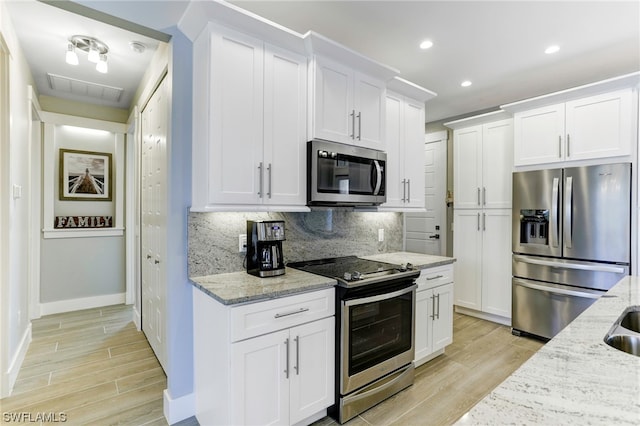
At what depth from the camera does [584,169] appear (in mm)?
3057

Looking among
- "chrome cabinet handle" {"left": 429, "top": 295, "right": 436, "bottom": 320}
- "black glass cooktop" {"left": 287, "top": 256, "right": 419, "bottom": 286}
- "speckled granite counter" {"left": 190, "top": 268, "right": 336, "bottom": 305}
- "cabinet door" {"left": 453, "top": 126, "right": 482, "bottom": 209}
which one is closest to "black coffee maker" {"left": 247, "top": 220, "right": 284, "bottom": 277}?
"speckled granite counter" {"left": 190, "top": 268, "right": 336, "bottom": 305}

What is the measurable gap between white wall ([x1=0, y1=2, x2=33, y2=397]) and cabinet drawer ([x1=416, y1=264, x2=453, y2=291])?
128 inches

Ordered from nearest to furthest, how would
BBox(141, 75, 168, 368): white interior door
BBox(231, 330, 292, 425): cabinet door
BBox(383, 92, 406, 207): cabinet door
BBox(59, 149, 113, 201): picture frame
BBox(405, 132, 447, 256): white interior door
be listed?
1. BBox(231, 330, 292, 425): cabinet door
2. BBox(141, 75, 168, 368): white interior door
3. BBox(383, 92, 406, 207): cabinet door
4. BBox(59, 149, 113, 201): picture frame
5. BBox(405, 132, 447, 256): white interior door

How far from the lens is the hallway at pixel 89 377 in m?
2.16

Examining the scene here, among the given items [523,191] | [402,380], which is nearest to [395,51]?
[523,191]

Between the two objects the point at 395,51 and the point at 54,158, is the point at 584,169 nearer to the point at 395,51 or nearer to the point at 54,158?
the point at 395,51

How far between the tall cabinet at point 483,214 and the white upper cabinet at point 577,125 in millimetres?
253

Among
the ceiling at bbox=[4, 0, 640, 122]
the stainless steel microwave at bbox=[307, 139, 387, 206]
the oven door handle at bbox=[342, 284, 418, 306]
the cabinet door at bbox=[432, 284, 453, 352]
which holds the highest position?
the ceiling at bbox=[4, 0, 640, 122]

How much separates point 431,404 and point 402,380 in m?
0.25

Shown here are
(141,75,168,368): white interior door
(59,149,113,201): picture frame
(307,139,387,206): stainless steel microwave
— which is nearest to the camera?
(307,139,387,206): stainless steel microwave

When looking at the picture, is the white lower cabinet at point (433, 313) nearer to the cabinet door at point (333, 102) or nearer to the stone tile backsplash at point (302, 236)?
the stone tile backsplash at point (302, 236)

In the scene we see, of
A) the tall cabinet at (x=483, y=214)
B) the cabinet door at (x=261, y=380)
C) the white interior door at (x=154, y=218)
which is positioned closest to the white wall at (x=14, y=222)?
the white interior door at (x=154, y=218)

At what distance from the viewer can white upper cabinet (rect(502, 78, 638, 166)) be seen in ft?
9.52

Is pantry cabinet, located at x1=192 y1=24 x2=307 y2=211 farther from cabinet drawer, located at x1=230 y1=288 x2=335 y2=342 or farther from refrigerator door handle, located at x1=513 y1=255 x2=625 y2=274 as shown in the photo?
refrigerator door handle, located at x1=513 y1=255 x2=625 y2=274
